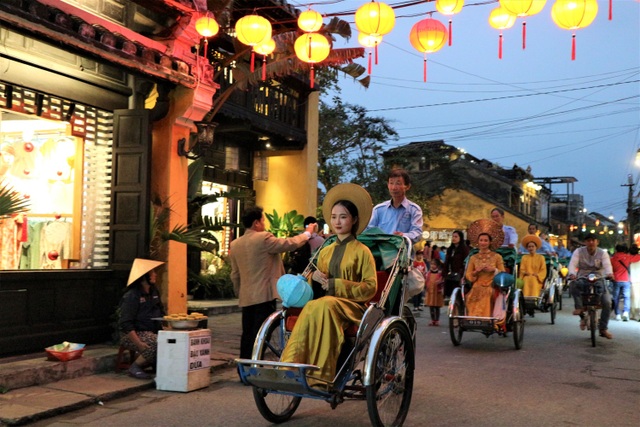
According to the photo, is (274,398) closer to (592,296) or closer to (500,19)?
(592,296)

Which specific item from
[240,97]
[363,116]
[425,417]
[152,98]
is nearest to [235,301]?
[240,97]

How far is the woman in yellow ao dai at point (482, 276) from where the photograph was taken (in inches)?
401

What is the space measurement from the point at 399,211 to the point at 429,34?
4263 millimetres

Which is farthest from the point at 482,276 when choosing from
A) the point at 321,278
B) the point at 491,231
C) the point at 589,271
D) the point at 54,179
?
the point at 54,179

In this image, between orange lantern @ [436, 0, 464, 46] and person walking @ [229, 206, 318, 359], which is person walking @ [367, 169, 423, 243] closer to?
person walking @ [229, 206, 318, 359]

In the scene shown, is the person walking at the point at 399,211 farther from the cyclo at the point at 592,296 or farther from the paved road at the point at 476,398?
the cyclo at the point at 592,296

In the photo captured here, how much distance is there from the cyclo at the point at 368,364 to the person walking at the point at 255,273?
1488 mm

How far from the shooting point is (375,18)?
10125 mm

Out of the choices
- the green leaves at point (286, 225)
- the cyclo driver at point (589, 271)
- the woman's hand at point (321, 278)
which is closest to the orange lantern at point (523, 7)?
the cyclo driver at point (589, 271)

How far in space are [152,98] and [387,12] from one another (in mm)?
3884

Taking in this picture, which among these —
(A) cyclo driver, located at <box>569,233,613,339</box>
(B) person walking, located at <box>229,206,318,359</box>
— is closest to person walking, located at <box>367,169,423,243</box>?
(B) person walking, located at <box>229,206,318,359</box>

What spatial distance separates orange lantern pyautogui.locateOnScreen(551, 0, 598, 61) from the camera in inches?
350

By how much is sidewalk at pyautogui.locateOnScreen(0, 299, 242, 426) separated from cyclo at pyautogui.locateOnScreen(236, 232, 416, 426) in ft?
6.42

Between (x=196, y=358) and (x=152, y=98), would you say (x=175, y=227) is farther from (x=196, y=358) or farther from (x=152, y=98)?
(x=196, y=358)
